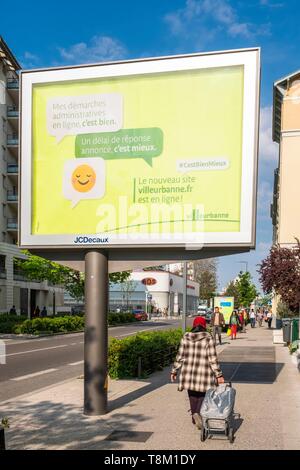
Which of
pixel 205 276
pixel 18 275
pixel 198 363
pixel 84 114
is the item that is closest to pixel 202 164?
pixel 84 114

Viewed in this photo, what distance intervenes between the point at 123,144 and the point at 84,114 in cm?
87

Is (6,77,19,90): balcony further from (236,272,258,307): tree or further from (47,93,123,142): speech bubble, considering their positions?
(47,93,123,142): speech bubble

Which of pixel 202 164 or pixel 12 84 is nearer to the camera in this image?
pixel 202 164

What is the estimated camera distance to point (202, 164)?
29.0 ft

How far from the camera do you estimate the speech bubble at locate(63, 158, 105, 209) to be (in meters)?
9.21

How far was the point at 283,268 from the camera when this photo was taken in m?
29.3

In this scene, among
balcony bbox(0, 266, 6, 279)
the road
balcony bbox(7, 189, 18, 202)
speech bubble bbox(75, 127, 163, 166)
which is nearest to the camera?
speech bubble bbox(75, 127, 163, 166)

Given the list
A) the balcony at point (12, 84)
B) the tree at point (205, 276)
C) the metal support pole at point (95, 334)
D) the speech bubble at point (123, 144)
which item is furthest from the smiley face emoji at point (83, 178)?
the tree at point (205, 276)

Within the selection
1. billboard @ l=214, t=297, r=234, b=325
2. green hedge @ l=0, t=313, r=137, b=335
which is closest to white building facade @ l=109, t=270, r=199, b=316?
billboard @ l=214, t=297, r=234, b=325

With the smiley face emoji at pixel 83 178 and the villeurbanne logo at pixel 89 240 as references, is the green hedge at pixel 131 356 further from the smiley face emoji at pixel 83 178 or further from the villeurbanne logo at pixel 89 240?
the smiley face emoji at pixel 83 178

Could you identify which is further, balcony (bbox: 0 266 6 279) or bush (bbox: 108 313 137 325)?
balcony (bbox: 0 266 6 279)

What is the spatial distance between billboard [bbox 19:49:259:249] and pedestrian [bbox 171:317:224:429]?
66.6 inches

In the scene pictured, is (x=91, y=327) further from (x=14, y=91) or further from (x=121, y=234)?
(x=14, y=91)

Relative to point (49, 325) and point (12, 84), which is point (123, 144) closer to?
point (49, 325)
